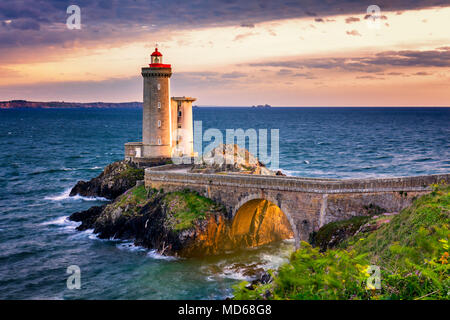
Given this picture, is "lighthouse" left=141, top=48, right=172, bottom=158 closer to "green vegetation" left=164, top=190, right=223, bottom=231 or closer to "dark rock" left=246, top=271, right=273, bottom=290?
"green vegetation" left=164, top=190, right=223, bottom=231

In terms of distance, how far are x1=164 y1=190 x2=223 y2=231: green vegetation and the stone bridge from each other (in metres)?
0.87

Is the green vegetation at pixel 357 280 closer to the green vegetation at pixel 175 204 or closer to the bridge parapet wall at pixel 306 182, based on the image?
the bridge parapet wall at pixel 306 182

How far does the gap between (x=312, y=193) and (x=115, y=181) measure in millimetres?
32668

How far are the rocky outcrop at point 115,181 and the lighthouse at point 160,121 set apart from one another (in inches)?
55.4

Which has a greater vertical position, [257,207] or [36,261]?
[257,207]

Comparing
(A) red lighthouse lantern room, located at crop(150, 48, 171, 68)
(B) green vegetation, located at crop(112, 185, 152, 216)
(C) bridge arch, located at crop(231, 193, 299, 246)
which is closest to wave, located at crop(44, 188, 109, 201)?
(B) green vegetation, located at crop(112, 185, 152, 216)

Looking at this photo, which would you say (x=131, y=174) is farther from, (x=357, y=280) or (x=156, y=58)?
(x=357, y=280)

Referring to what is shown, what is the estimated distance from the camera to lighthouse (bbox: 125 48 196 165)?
5516cm

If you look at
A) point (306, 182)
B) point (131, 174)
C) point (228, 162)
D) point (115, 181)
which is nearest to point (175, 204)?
point (228, 162)

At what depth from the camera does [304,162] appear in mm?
100188

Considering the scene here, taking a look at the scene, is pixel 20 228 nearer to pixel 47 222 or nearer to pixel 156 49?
pixel 47 222

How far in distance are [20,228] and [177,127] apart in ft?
74.8
